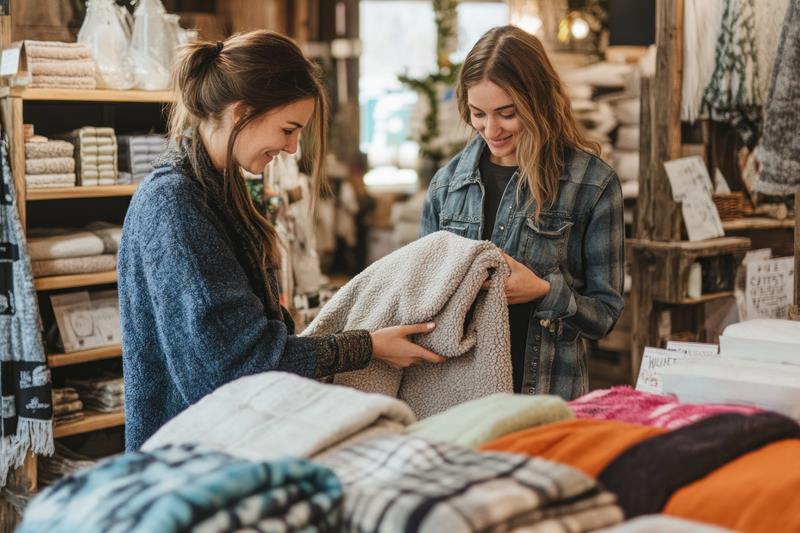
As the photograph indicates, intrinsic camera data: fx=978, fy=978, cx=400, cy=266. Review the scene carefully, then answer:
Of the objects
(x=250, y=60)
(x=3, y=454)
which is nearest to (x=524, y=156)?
(x=250, y=60)

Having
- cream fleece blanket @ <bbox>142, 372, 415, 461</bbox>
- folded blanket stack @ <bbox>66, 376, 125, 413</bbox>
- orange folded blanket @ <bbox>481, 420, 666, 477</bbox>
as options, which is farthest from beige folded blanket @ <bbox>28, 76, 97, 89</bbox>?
orange folded blanket @ <bbox>481, 420, 666, 477</bbox>

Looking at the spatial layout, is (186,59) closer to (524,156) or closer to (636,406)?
(524,156)

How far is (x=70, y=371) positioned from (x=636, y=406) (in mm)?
3250

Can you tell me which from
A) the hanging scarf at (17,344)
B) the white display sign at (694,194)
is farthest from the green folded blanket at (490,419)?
the white display sign at (694,194)

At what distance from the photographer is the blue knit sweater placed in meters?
1.84

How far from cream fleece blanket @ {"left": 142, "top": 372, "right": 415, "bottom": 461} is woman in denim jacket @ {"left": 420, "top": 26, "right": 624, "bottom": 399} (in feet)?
3.71

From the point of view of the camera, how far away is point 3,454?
3.65 metres

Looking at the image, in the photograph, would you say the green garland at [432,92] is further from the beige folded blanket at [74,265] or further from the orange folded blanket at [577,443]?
the orange folded blanket at [577,443]

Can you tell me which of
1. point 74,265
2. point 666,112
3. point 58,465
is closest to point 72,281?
point 74,265

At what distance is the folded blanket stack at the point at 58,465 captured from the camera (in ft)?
12.6

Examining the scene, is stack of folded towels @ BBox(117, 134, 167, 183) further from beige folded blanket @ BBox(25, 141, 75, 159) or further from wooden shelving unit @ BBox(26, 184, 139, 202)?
beige folded blanket @ BBox(25, 141, 75, 159)

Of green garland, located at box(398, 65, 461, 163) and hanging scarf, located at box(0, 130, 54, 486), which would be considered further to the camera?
green garland, located at box(398, 65, 461, 163)

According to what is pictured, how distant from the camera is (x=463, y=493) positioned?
1.01m

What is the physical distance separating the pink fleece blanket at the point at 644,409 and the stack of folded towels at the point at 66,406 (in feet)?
9.21
